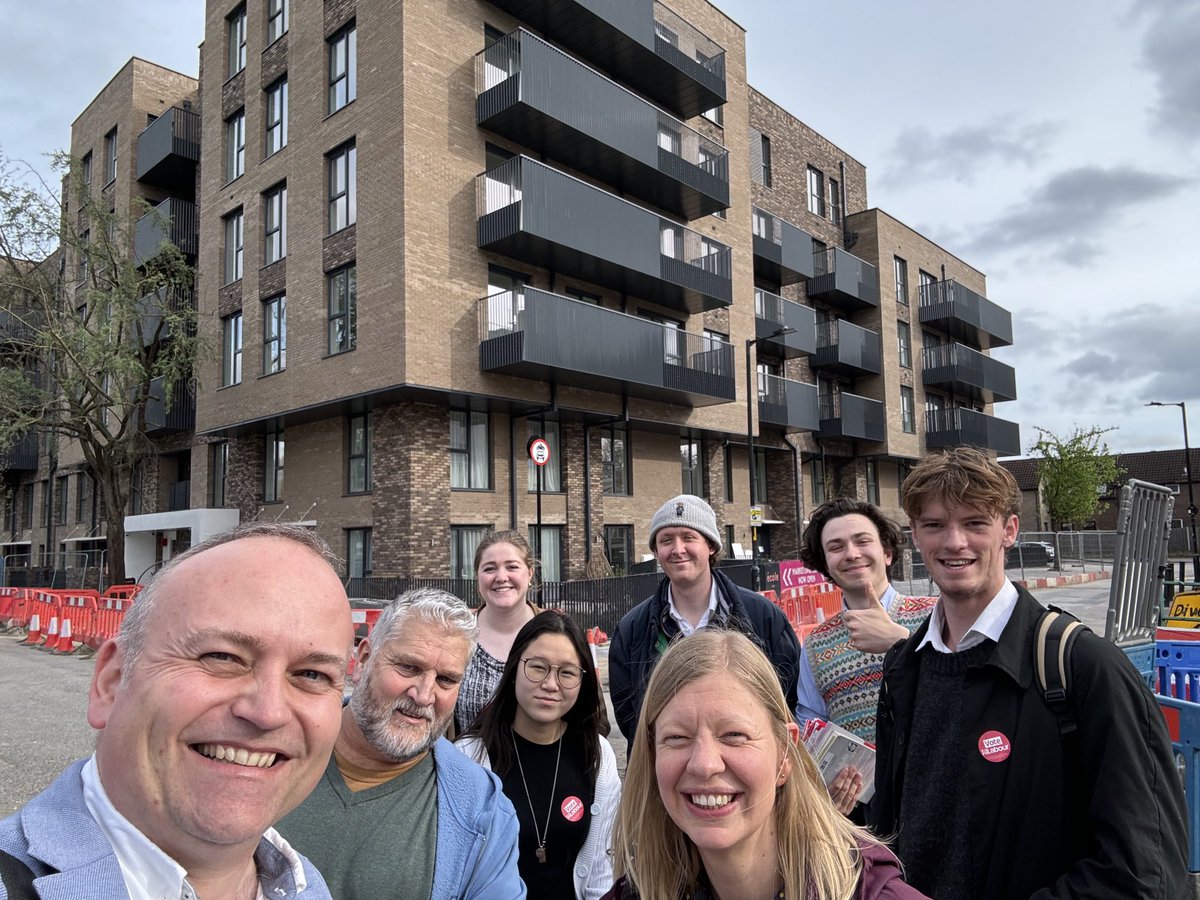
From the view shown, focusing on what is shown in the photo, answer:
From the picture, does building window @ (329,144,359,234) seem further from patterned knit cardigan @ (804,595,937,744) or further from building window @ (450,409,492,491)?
patterned knit cardigan @ (804,595,937,744)

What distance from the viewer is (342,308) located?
60.5ft

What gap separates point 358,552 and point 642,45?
1498cm

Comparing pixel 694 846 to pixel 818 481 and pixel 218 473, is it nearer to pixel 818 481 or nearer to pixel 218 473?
pixel 218 473

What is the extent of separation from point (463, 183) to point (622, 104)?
A: 5.00m

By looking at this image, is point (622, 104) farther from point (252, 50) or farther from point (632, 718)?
point (632, 718)

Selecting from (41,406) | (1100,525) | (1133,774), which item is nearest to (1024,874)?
(1133,774)

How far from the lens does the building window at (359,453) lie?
18578 millimetres

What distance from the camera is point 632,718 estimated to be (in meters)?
3.40

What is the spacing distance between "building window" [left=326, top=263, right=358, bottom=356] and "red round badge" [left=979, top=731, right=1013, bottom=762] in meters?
17.5

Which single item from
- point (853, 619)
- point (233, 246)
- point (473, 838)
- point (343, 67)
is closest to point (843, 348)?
point (343, 67)

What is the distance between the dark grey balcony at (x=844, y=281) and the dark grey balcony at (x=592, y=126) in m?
10.1

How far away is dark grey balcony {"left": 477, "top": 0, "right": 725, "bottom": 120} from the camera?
19125mm

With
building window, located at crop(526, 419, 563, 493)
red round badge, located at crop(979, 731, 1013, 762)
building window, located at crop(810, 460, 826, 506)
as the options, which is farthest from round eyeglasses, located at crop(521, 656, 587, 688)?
building window, located at crop(810, 460, 826, 506)

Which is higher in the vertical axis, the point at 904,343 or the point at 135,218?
the point at 135,218
